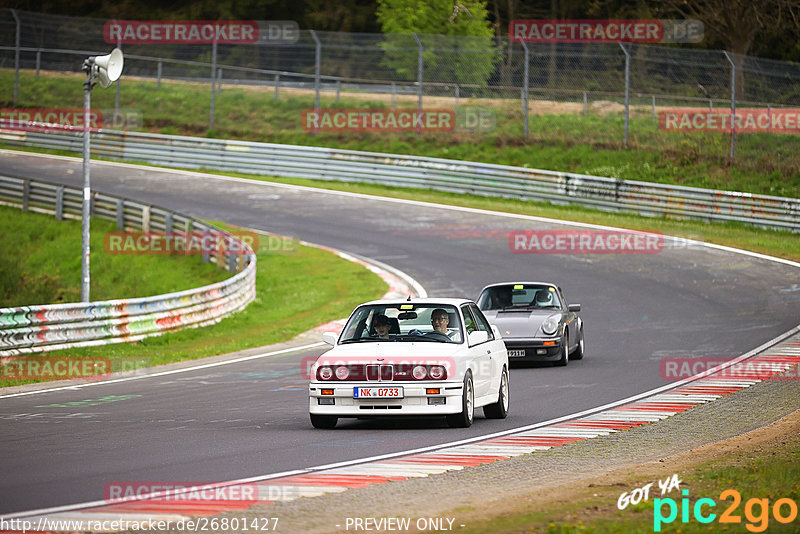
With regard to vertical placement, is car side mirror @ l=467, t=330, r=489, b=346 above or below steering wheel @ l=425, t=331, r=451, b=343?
below

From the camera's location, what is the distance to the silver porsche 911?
18.1 m

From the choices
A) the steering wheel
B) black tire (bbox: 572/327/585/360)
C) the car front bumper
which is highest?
the steering wheel

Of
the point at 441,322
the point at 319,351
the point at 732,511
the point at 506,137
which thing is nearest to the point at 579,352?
the point at 319,351

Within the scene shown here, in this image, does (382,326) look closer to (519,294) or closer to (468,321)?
(468,321)

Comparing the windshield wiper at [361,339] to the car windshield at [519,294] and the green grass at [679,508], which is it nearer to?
the green grass at [679,508]

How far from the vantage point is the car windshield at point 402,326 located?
1241 cm

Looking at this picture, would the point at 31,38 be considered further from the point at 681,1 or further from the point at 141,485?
the point at 141,485

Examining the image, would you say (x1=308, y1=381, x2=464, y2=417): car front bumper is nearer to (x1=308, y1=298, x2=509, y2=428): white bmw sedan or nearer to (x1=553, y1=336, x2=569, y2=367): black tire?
(x1=308, y1=298, x2=509, y2=428): white bmw sedan

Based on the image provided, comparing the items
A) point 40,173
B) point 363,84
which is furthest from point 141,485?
point 363,84

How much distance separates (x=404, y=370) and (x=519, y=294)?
856 centimetres

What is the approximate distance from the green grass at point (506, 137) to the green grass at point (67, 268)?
13.6 metres

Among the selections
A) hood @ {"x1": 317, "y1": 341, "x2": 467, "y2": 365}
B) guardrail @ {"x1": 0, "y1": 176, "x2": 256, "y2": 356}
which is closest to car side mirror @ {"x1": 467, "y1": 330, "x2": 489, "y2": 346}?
hood @ {"x1": 317, "y1": 341, "x2": 467, "y2": 365}

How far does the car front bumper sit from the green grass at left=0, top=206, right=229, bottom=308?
52.6ft

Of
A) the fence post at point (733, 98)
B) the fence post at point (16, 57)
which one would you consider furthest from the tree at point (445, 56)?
the fence post at point (16, 57)
